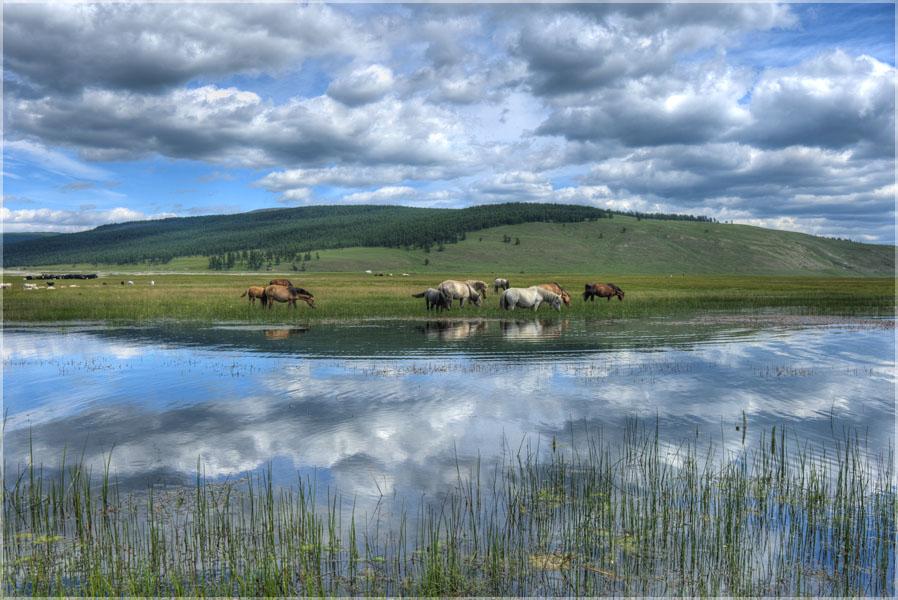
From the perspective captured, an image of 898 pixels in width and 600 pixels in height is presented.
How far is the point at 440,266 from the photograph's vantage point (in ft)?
641

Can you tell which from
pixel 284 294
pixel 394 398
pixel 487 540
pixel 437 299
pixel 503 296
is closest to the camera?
pixel 487 540

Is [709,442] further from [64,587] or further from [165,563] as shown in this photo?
[64,587]

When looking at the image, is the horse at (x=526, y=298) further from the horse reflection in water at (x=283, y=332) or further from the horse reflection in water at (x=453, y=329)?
the horse reflection in water at (x=283, y=332)

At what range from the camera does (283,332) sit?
25.4m

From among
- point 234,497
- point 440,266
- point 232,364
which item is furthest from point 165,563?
point 440,266

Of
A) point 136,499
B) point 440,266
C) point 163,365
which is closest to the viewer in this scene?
point 136,499

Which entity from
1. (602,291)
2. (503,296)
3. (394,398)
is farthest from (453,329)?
(602,291)

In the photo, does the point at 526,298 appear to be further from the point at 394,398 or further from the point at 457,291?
the point at 394,398

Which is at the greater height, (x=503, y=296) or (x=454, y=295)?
(x=454, y=295)

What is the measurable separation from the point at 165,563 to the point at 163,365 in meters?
13.2

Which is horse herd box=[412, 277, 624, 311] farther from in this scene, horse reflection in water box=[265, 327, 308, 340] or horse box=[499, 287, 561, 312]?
horse reflection in water box=[265, 327, 308, 340]

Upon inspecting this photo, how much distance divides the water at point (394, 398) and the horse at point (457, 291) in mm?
11880

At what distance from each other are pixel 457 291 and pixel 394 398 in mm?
23498

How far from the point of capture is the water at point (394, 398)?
896 cm
